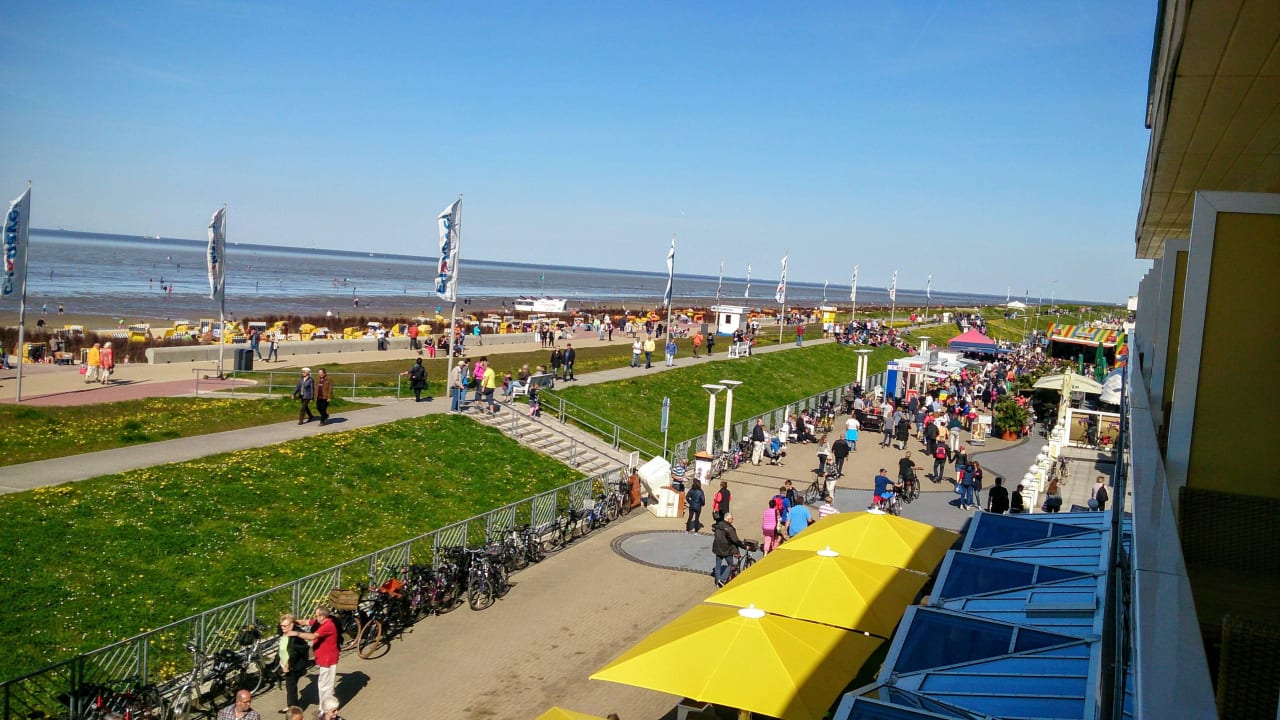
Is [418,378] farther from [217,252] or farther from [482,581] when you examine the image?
[482,581]

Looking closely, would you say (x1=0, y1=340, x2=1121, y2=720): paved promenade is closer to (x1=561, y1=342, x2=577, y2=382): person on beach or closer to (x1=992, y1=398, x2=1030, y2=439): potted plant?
(x1=561, y1=342, x2=577, y2=382): person on beach

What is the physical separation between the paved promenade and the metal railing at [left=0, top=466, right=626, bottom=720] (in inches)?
45.7

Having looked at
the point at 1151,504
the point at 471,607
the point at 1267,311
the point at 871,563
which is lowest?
the point at 471,607

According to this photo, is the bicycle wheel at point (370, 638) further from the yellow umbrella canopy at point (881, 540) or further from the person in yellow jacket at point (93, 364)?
the person in yellow jacket at point (93, 364)

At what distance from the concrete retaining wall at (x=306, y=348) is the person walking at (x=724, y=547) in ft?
71.8

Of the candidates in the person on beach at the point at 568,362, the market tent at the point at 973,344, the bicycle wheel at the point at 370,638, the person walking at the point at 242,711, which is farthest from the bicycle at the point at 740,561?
the market tent at the point at 973,344

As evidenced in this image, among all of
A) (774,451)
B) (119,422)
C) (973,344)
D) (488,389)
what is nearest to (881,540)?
(488,389)

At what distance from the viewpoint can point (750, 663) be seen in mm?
8969

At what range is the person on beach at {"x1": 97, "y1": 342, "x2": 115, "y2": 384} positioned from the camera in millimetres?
25375

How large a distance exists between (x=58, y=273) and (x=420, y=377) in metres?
108

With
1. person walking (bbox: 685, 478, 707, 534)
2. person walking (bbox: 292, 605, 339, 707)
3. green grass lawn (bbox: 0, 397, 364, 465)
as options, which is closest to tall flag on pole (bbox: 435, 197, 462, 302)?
green grass lawn (bbox: 0, 397, 364, 465)

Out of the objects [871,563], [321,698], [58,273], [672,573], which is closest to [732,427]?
[672,573]

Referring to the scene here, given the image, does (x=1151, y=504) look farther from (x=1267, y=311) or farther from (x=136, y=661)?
(x=136, y=661)

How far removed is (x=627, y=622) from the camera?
14562 mm
